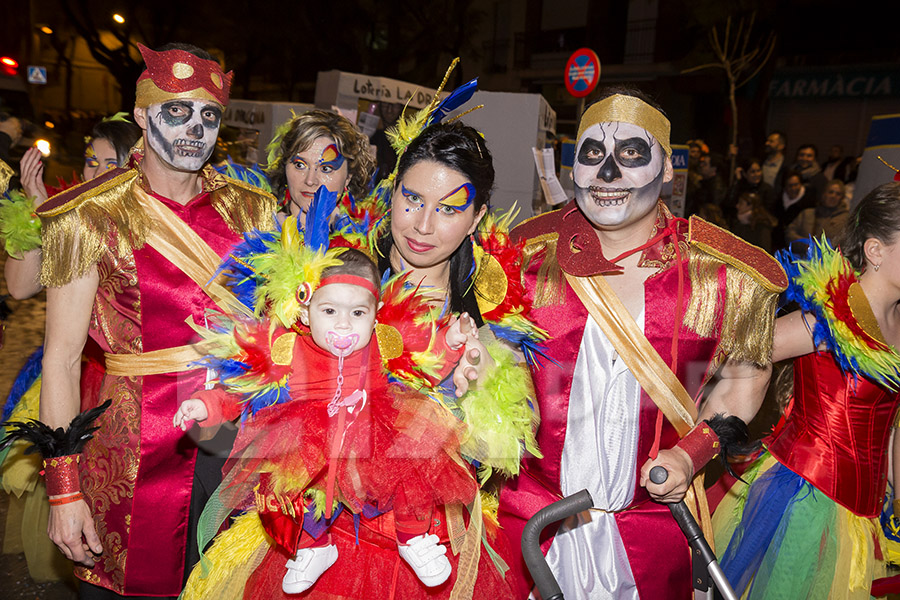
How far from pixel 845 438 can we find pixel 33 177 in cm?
402

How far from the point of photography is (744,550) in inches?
109

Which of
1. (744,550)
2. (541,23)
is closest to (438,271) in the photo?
(744,550)

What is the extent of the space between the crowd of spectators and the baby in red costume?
681 centimetres

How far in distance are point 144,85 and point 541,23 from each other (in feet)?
87.9

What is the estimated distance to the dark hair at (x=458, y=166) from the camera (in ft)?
7.47

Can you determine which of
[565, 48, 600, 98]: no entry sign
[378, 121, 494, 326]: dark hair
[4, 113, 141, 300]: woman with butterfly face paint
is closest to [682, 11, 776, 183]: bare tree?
[565, 48, 600, 98]: no entry sign

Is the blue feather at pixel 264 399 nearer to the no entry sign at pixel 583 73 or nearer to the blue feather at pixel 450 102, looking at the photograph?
the blue feather at pixel 450 102

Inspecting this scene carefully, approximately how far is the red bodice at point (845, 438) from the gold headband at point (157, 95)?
2.58 m

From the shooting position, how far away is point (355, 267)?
78.7 inches

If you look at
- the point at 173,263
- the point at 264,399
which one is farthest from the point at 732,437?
the point at 173,263

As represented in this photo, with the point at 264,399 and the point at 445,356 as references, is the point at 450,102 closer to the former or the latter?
the point at 445,356

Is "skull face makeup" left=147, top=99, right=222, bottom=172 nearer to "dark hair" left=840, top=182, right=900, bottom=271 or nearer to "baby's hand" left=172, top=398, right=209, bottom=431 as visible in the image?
"baby's hand" left=172, top=398, right=209, bottom=431

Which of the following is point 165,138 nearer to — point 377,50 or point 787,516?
point 787,516

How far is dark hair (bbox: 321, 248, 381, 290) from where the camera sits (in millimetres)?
1988
